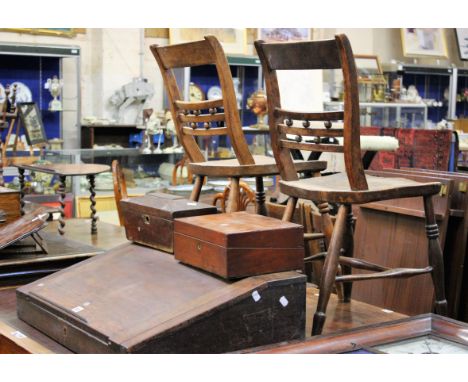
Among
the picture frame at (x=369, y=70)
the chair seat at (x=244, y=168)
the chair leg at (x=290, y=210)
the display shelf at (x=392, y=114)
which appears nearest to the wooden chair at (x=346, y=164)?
the chair leg at (x=290, y=210)

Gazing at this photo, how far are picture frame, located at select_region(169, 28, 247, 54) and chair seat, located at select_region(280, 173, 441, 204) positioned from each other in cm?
597

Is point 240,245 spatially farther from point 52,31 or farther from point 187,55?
point 52,31

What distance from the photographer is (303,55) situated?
220 cm

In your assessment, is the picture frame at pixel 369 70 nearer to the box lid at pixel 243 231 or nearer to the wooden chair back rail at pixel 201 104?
the wooden chair back rail at pixel 201 104

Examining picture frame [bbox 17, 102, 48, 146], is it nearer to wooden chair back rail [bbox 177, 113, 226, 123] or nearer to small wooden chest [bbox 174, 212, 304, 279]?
wooden chair back rail [bbox 177, 113, 226, 123]

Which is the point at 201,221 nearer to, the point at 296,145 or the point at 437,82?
the point at 296,145

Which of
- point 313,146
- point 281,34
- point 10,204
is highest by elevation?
point 281,34

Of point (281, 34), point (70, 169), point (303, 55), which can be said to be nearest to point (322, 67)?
point (303, 55)

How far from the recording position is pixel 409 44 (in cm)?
972

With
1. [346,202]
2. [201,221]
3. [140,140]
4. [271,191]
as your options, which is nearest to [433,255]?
[346,202]

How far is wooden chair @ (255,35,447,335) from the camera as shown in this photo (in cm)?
213

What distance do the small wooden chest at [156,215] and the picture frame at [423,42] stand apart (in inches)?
305

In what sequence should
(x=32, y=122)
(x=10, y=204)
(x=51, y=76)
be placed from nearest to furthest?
(x=10, y=204)
(x=32, y=122)
(x=51, y=76)

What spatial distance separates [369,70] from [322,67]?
595 cm
